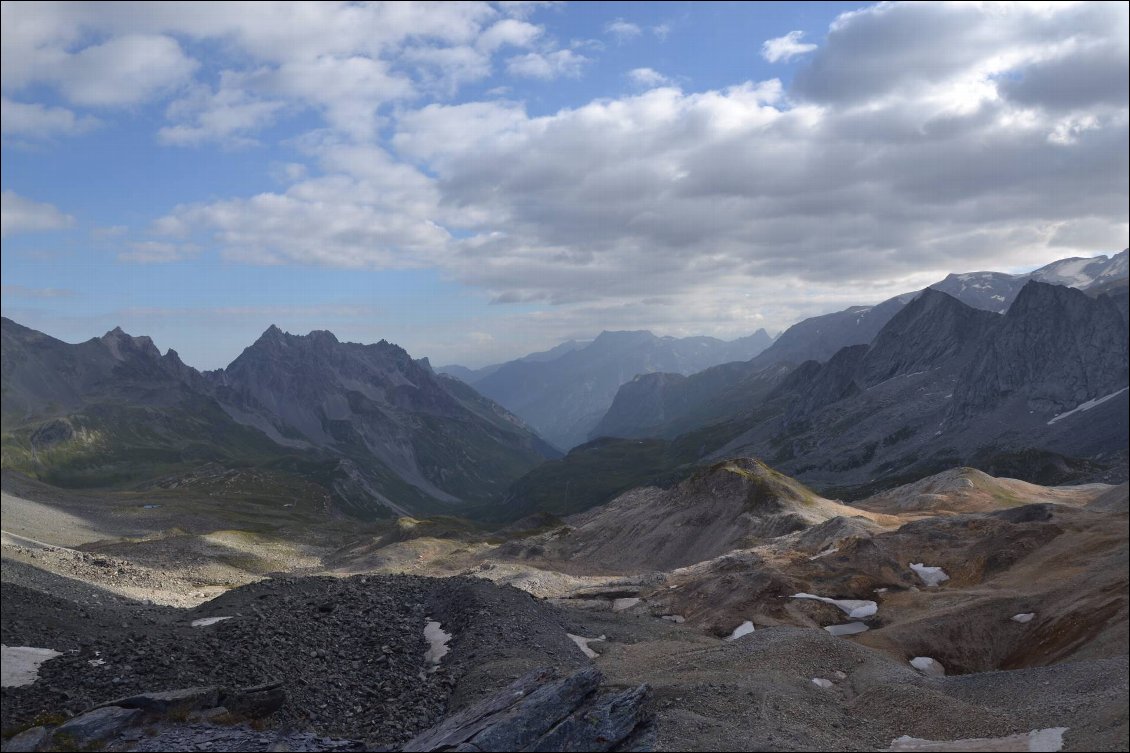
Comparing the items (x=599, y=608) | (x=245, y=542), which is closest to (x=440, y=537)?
(x=245, y=542)

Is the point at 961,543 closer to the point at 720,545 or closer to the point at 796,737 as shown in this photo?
the point at 720,545

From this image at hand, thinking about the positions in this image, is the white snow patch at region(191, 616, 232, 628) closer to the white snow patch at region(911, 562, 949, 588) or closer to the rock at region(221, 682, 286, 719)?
the rock at region(221, 682, 286, 719)

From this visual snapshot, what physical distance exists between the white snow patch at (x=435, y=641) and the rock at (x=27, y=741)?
66.9ft

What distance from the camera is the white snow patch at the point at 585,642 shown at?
53.6 metres

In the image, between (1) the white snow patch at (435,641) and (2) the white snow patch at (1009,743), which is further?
(1) the white snow patch at (435,641)

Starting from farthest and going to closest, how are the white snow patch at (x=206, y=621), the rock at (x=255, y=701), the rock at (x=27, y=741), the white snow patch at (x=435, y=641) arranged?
the white snow patch at (x=206, y=621), the white snow patch at (x=435, y=641), the rock at (x=255, y=701), the rock at (x=27, y=741)

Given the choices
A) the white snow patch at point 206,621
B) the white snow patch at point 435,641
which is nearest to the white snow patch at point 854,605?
the white snow patch at point 435,641

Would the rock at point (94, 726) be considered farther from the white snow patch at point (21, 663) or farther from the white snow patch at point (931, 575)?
the white snow patch at point (931, 575)

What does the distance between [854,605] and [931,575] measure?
1443 cm

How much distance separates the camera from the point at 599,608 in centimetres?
8262

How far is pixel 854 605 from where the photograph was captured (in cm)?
6750

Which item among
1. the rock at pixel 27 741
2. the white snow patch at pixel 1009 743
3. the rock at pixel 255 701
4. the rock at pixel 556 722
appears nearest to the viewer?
the white snow patch at pixel 1009 743

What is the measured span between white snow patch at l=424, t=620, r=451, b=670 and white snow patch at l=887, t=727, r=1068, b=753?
100 feet

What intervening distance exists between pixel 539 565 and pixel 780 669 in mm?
89666
